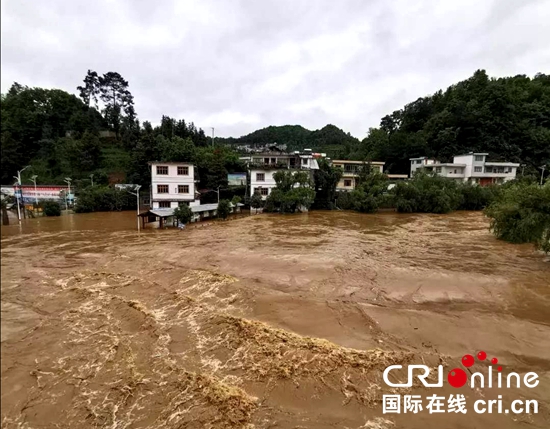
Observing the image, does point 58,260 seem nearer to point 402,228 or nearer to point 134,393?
point 134,393

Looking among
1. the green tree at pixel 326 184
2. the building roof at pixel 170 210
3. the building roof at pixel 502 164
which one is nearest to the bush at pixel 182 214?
the building roof at pixel 170 210

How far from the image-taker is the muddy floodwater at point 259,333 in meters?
4.99

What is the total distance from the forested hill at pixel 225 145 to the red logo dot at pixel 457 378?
32509 millimetres

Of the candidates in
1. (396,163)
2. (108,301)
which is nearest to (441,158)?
(396,163)

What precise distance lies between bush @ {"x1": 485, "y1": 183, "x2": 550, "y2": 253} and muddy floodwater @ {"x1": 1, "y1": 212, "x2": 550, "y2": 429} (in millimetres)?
1091

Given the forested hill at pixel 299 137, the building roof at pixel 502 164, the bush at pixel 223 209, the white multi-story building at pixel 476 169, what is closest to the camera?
the bush at pixel 223 209

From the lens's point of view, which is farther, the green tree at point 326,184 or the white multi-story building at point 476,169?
the white multi-story building at point 476,169

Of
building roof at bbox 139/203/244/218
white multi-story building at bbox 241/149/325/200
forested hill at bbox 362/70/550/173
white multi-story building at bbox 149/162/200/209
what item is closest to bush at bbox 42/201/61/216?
white multi-story building at bbox 149/162/200/209

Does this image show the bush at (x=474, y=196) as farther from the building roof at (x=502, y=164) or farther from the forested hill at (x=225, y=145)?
the forested hill at (x=225, y=145)

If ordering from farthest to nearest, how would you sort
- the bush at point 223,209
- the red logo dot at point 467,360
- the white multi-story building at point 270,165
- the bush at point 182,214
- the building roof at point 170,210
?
the white multi-story building at point 270,165, the bush at point 223,209, the bush at point 182,214, the building roof at point 170,210, the red logo dot at point 467,360

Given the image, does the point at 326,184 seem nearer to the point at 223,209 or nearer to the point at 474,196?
the point at 223,209

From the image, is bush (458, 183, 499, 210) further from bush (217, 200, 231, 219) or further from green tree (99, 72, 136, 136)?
green tree (99, 72, 136, 136)

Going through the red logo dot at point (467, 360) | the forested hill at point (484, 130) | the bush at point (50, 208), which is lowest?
the red logo dot at point (467, 360)

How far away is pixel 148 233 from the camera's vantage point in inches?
845
